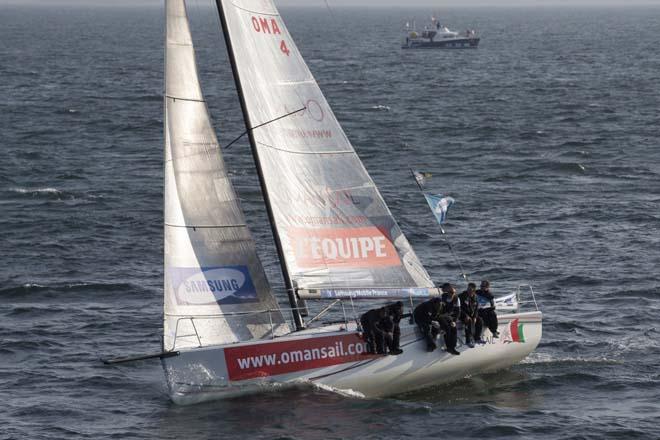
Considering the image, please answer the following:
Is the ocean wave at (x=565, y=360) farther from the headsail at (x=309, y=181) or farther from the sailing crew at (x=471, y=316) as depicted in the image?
the headsail at (x=309, y=181)

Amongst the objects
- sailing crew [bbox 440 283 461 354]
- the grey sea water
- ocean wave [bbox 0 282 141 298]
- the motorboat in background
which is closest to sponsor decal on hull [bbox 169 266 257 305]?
the grey sea water

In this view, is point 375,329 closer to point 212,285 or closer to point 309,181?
point 309,181

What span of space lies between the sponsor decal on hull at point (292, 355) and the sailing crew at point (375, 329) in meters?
0.17

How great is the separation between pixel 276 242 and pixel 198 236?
1.57m

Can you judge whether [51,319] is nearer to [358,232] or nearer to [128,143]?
[358,232]

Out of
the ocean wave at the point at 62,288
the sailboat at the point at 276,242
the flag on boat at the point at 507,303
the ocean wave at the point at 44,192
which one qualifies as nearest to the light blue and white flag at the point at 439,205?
the sailboat at the point at 276,242

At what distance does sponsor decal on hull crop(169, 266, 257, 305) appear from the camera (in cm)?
2398

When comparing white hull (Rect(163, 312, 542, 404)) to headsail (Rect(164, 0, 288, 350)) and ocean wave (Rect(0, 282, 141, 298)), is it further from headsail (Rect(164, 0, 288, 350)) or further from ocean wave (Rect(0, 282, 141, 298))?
ocean wave (Rect(0, 282, 141, 298))

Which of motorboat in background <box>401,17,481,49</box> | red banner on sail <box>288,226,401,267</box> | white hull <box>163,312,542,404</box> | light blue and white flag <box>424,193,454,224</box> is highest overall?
light blue and white flag <box>424,193,454,224</box>

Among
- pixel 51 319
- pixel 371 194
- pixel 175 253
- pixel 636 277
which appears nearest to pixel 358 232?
pixel 371 194

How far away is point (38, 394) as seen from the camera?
84.2 feet

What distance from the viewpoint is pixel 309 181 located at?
79.4ft

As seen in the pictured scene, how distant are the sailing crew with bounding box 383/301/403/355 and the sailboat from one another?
316 millimetres

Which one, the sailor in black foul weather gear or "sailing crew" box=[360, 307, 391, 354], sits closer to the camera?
"sailing crew" box=[360, 307, 391, 354]
